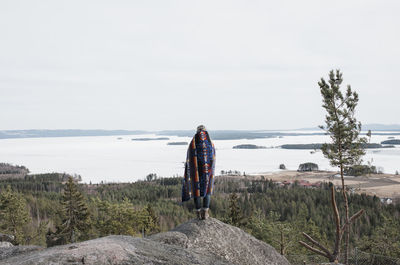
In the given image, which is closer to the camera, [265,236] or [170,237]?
[170,237]

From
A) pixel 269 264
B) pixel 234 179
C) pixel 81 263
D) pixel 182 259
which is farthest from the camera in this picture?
pixel 234 179

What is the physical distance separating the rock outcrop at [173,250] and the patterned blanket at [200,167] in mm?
1175

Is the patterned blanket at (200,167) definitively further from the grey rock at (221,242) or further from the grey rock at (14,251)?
the grey rock at (14,251)

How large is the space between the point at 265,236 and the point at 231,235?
111ft

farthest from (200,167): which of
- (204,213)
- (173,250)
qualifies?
(173,250)

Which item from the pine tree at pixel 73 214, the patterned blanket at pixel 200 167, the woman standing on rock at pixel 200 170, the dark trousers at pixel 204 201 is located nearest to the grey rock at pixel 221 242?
the dark trousers at pixel 204 201

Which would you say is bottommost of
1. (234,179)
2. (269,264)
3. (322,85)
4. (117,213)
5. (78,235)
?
(234,179)

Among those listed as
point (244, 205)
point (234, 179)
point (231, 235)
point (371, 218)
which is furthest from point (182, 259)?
point (234, 179)

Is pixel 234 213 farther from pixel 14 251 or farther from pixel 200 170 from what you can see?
pixel 14 251

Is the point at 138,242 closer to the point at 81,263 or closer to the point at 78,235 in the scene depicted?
the point at 81,263

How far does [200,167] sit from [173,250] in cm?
344

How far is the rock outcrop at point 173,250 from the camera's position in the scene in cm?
608

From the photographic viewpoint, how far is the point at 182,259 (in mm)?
7293

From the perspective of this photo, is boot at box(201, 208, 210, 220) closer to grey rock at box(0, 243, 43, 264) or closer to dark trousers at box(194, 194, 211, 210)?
dark trousers at box(194, 194, 211, 210)
